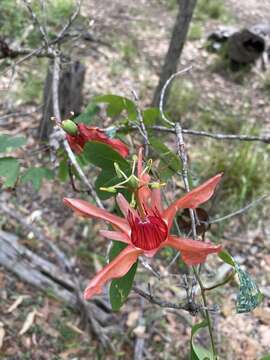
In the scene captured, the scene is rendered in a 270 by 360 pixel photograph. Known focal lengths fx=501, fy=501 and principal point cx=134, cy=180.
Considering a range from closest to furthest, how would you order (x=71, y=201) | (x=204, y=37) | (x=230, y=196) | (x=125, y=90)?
(x=71, y=201)
(x=230, y=196)
(x=125, y=90)
(x=204, y=37)

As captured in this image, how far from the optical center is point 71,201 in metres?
0.73

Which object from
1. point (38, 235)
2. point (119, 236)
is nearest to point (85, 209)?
point (119, 236)

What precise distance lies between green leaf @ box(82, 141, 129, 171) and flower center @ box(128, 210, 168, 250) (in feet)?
0.58

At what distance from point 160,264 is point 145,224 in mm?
1754

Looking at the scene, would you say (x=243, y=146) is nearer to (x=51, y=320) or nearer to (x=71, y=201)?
(x=51, y=320)

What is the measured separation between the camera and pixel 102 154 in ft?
3.02

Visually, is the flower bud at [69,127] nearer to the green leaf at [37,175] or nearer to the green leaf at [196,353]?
the green leaf at [196,353]

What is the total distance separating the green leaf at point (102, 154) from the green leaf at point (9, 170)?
1.40 feet

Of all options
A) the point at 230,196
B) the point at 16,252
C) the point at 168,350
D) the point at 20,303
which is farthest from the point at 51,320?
the point at 230,196

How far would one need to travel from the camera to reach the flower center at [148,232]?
2.46 feet

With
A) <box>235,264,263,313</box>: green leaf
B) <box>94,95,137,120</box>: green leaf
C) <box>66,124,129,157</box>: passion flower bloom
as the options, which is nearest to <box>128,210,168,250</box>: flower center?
<box>235,264,263,313</box>: green leaf

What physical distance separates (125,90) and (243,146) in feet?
3.50

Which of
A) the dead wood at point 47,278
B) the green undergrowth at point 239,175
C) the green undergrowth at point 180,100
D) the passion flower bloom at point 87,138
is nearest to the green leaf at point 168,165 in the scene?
the passion flower bloom at point 87,138

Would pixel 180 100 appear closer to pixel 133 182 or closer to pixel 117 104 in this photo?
pixel 117 104
